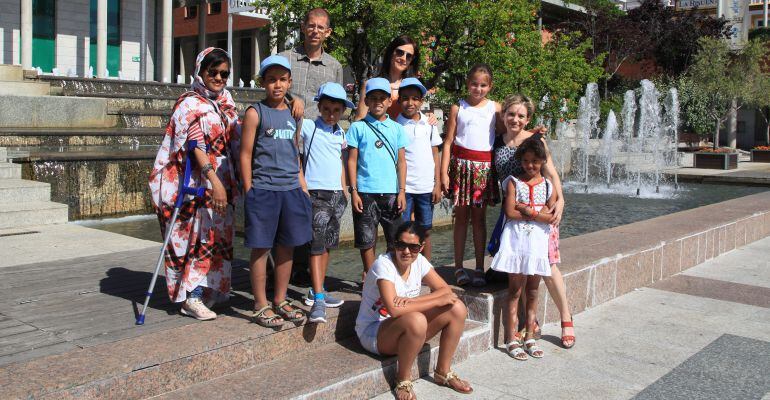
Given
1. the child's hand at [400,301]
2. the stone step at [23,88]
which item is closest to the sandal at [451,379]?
the child's hand at [400,301]

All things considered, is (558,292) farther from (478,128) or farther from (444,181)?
(478,128)

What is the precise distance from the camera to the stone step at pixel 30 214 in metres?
8.59

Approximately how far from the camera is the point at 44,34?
30375 mm

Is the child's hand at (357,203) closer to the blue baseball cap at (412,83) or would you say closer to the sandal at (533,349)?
the blue baseball cap at (412,83)

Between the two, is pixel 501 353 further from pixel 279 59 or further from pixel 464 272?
pixel 279 59

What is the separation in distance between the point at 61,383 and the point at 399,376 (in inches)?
70.3

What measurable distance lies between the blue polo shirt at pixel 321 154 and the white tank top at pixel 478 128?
43.5 inches

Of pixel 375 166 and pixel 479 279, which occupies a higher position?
pixel 375 166

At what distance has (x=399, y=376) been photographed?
423 cm

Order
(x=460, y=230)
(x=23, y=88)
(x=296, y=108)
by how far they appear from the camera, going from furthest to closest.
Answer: (x=23, y=88) < (x=460, y=230) < (x=296, y=108)

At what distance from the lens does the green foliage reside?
57.2 feet

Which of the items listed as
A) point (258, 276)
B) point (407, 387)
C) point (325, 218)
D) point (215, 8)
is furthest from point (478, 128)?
point (215, 8)

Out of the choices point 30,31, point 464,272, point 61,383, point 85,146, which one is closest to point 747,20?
point 30,31

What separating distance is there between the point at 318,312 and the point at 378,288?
41 cm
